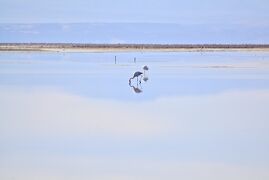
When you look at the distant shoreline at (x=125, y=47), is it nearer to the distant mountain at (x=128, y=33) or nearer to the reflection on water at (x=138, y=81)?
the distant mountain at (x=128, y=33)

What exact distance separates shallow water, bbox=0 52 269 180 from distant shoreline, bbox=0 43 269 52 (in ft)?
0.90

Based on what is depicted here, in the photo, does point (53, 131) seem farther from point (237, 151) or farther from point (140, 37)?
point (237, 151)

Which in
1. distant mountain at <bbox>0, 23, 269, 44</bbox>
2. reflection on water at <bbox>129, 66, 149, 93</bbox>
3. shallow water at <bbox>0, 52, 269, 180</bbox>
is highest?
distant mountain at <bbox>0, 23, 269, 44</bbox>

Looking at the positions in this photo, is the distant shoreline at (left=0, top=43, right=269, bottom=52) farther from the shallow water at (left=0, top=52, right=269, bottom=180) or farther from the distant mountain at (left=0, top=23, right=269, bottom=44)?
the shallow water at (left=0, top=52, right=269, bottom=180)

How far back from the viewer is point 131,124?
A: 4066 mm

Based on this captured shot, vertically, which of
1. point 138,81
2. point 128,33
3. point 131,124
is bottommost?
point 131,124

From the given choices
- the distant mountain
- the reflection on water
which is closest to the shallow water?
the reflection on water

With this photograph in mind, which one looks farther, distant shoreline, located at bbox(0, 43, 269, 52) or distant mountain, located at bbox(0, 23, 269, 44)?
distant shoreline, located at bbox(0, 43, 269, 52)

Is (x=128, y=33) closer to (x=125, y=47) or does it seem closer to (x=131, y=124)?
(x=125, y=47)

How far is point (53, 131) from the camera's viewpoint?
13.2 feet

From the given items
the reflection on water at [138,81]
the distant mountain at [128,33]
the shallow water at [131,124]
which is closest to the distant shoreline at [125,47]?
the distant mountain at [128,33]

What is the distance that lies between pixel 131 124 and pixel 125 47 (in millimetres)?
900

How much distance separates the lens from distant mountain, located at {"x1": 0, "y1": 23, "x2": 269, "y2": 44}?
429cm

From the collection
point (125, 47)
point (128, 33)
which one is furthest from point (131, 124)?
point (125, 47)
